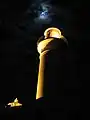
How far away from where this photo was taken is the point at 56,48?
16.1 meters

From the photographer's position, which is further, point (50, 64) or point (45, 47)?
point (45, 47)

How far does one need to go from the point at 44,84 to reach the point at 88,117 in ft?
14.6

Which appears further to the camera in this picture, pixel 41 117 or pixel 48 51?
pixel 48 51

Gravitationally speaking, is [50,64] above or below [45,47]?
below

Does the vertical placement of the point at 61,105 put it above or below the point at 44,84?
below

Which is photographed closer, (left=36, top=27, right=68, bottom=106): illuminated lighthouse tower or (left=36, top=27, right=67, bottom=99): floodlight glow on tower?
(left=36, top=27, right=68, bottom=106): illuminated lighthouse tower

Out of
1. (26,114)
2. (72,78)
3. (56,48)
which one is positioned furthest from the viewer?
(72,78)

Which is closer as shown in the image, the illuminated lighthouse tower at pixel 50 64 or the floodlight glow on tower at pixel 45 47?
the illuminated lighthouse tower at pixel 50 64

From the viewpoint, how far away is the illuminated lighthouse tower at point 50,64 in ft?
49.0

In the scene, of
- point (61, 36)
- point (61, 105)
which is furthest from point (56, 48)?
point (61, 105)

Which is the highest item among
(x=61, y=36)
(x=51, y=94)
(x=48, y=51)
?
(x=61, y=36)

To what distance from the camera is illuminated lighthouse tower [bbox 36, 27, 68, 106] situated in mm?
14932

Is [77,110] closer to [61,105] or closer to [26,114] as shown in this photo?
[61,105]

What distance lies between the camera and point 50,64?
16016mm
